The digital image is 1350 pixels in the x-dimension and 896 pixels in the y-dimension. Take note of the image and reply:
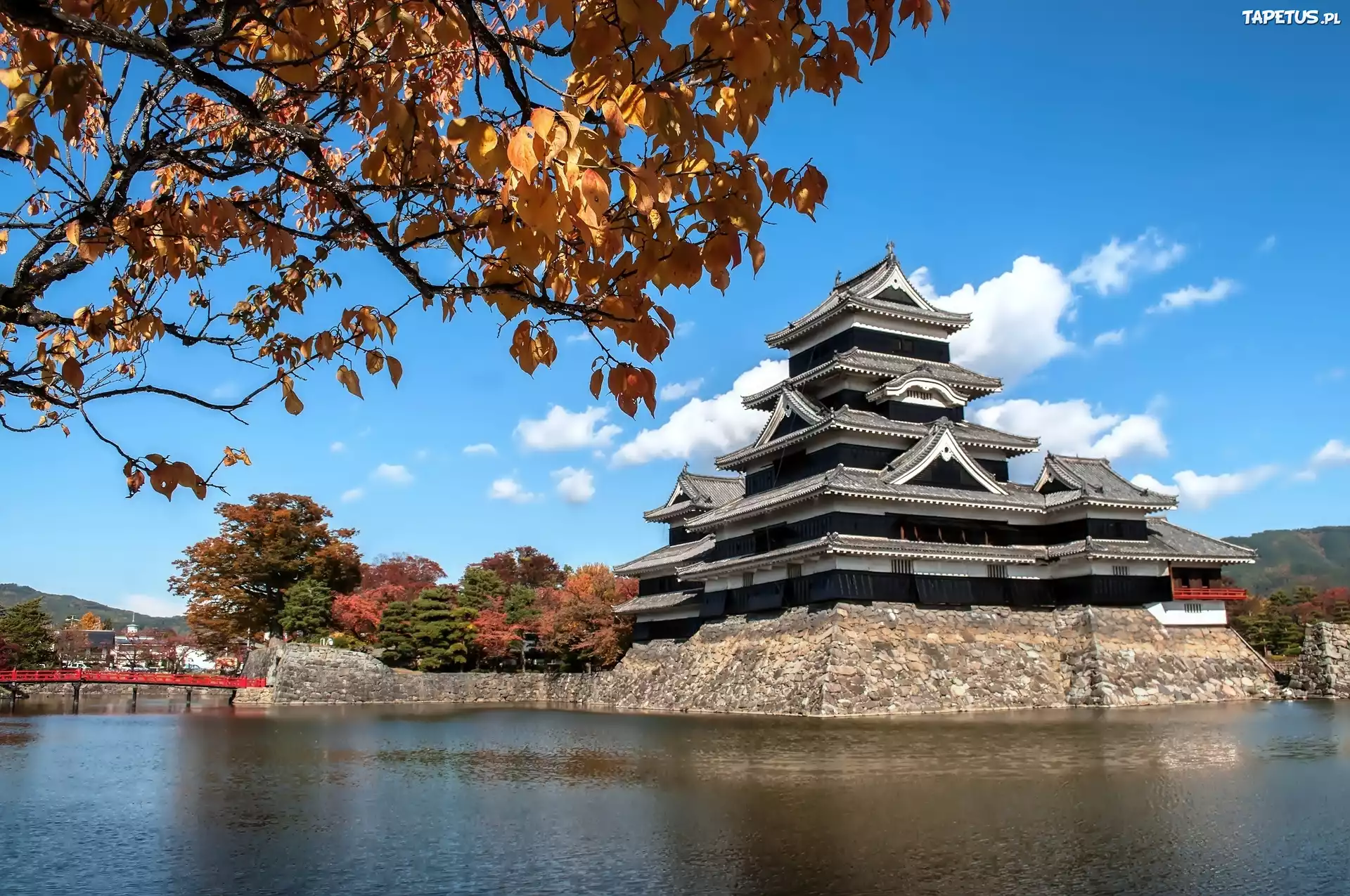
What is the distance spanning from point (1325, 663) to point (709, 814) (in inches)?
1052

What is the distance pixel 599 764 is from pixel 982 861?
7715 mm

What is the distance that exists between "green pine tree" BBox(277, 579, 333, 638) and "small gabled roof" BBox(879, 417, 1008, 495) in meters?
28.1

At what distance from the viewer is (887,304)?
1154 inches

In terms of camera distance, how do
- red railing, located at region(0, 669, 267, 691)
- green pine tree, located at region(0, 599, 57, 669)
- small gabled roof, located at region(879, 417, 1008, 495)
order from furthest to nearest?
Result: green pine tree, located at region(0, 599, 57, 669)
red railing, located at region(0, 669, 267, 691)
small gabled roof, located at region(879, 417, 1008, 495)

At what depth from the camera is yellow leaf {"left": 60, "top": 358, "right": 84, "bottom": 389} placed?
382 cm

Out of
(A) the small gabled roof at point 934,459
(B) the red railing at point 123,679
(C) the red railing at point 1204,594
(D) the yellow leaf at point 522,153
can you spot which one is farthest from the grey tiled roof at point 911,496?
(D) the yellow leaf at point 522,153

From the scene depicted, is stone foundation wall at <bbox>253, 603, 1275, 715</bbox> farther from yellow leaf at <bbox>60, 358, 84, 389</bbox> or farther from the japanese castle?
yellow leaf at <bbox>60, 358, 84, 389</bbox>

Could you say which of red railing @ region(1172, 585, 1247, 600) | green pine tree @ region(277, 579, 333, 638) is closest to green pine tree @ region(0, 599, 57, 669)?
green pine tree @ region(277, 579, 333, 638)

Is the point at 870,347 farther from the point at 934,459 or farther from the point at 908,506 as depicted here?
the point at 908,506

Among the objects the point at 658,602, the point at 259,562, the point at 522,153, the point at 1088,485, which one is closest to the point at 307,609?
the point at 259,562

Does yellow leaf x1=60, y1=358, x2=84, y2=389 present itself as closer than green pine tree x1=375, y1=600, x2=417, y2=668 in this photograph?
Yes

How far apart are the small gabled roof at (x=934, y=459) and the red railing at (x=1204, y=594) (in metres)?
6.44

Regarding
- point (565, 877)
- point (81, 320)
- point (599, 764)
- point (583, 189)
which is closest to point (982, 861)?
point (565, 877)

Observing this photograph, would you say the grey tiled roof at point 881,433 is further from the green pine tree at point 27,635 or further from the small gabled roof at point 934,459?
the green pine tree at point 27,635
